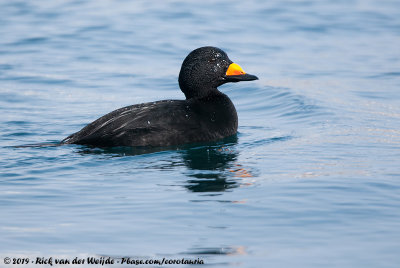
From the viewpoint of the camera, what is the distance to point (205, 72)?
8.62 metres

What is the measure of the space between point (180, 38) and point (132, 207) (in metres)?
10.3

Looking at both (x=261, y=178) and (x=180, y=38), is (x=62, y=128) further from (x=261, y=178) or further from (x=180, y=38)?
(x=180, y=38)

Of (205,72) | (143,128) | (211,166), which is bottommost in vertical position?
(211,166)

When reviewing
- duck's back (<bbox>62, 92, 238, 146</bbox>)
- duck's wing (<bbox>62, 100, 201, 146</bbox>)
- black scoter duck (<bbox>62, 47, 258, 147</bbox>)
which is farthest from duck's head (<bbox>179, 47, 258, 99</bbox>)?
duck's wing (<bbox>62, 100, 201, 146</bbox>)

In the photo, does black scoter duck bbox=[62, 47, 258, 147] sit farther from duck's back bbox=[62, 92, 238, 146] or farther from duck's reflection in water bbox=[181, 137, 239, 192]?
duck's reflection in water bbox=[181, 137, 239, 192]

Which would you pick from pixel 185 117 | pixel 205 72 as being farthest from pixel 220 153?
pixel 205 72

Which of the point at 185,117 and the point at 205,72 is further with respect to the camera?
the point at 205,72

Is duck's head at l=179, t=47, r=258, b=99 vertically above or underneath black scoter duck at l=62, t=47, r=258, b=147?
above

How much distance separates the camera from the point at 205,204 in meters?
6.05

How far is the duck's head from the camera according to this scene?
28.2ft

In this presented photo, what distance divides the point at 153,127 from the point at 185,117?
0.40 meters

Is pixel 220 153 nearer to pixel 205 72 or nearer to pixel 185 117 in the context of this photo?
pixel 185 117

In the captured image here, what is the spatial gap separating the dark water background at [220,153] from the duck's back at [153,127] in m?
0.16

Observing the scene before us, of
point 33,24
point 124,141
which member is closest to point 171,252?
point 124,141
